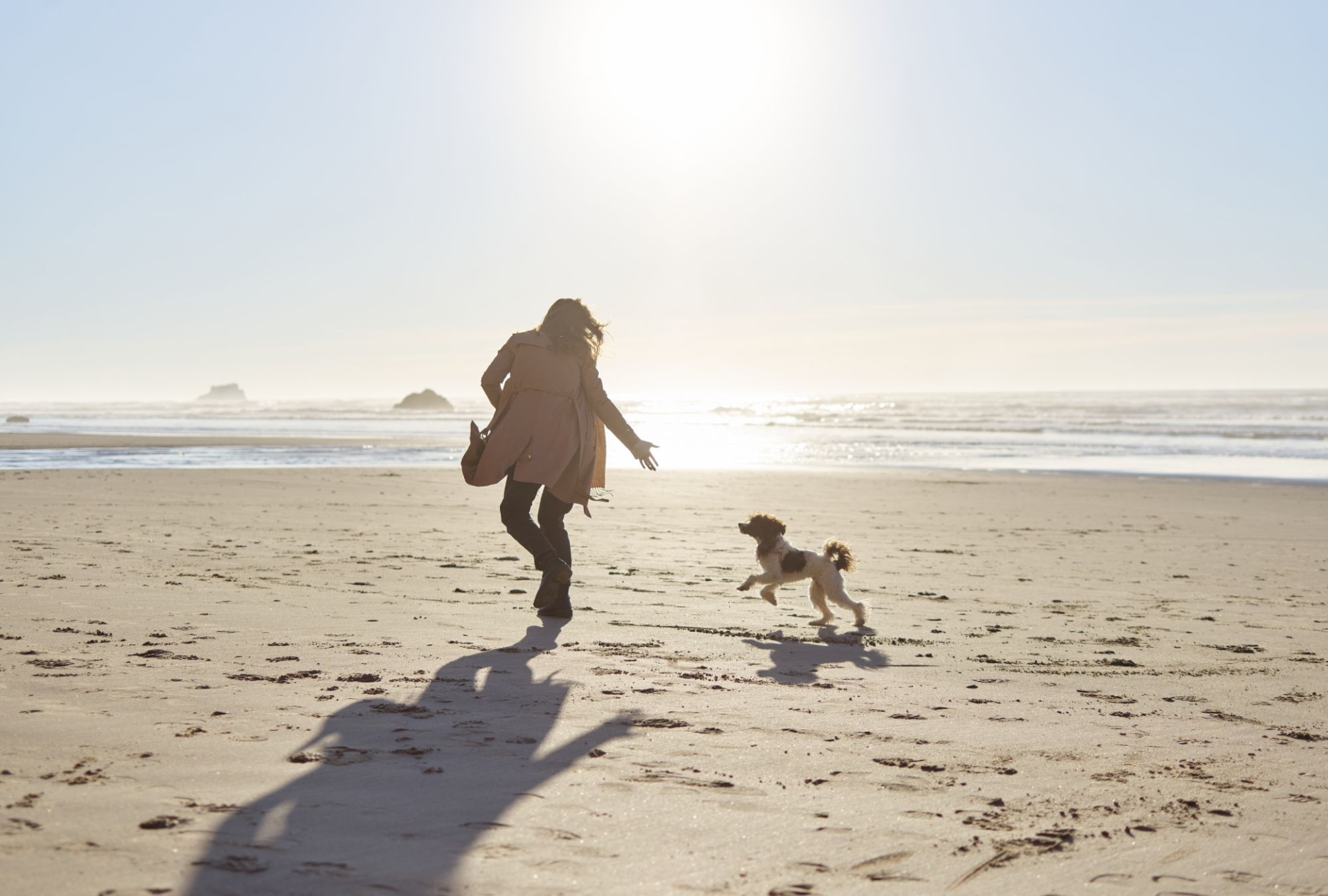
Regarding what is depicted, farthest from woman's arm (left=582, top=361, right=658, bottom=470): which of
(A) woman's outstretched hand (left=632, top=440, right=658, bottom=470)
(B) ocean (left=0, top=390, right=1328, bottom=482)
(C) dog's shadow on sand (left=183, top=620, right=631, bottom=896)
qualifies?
(B) ocean (left=0, top=390, right=1328, bottom=482)

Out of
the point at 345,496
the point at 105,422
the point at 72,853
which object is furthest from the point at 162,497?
the point at 105,422

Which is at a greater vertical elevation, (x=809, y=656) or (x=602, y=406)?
(x=602, y=406)

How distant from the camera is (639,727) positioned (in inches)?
152

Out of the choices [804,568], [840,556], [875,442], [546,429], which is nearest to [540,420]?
[546,429]

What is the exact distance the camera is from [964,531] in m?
11.6

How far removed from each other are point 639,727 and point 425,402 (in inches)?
4010

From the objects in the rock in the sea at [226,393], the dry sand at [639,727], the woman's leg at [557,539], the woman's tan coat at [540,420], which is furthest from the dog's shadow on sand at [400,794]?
the rock in the sea at [226,393]

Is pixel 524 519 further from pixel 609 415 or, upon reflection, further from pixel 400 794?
pixel 400 794

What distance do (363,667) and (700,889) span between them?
260 centimetres

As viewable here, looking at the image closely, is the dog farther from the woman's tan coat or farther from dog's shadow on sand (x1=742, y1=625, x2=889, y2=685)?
the woman's tan coat

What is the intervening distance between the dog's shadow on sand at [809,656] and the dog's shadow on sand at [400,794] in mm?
1089

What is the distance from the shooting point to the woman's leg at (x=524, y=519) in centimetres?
605

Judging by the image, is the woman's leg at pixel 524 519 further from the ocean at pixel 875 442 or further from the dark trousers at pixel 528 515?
the ocean at pixel 875 442

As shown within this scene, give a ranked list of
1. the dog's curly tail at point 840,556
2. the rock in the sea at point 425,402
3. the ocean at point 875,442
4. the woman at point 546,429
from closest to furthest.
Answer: the woman at point 546,429, the dog's curly tail at point 840,556, the ocean at point 875,442, the rock in the sea at point 425,402
